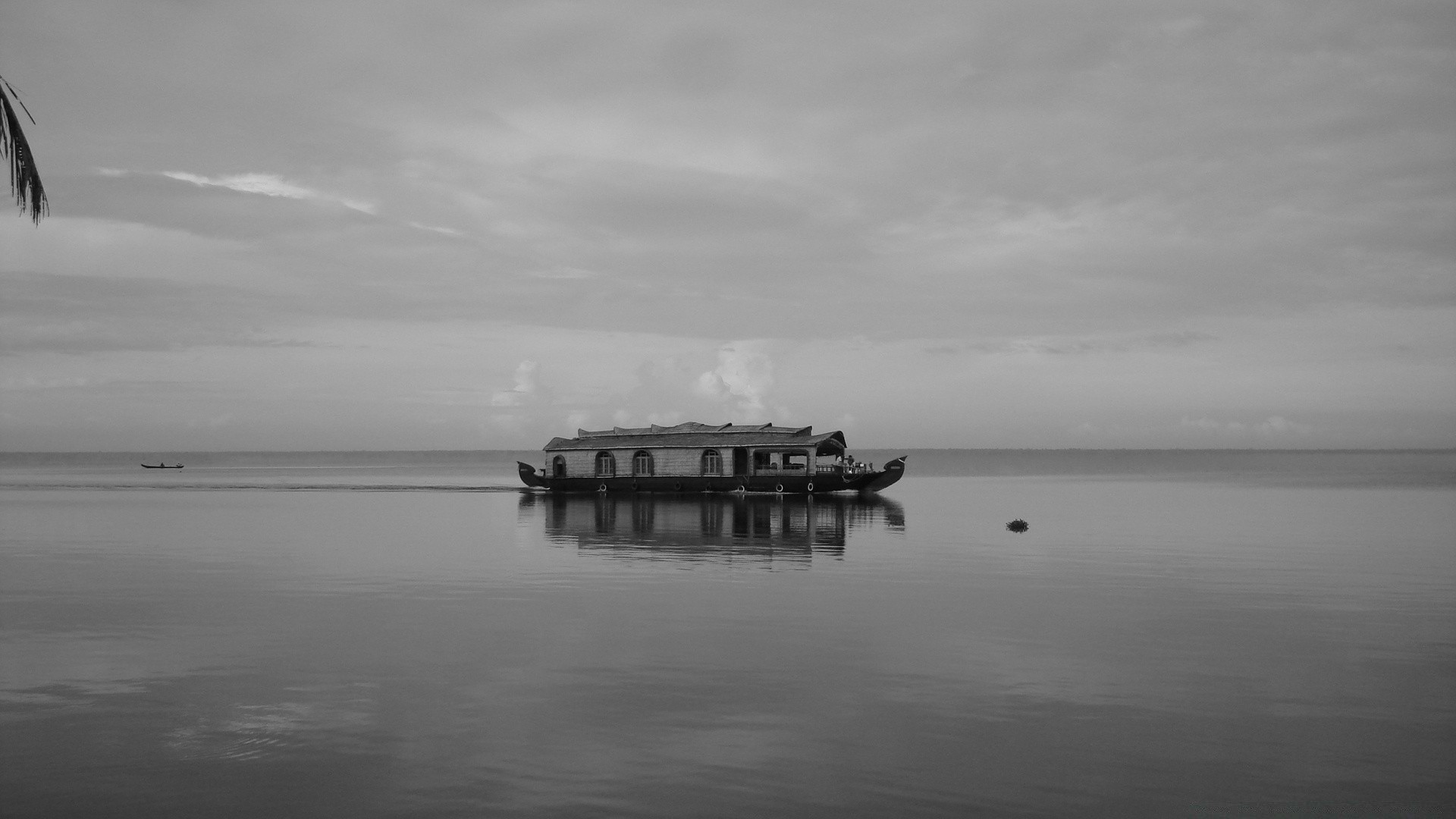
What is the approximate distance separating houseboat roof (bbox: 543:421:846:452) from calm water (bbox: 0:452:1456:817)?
33198 mm

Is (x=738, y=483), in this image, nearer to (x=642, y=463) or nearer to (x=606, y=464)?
(x=642, y=463)

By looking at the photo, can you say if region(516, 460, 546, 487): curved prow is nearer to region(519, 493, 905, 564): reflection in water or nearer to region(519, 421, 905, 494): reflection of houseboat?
region(519, 421, 905, 494): reflection of houseboat

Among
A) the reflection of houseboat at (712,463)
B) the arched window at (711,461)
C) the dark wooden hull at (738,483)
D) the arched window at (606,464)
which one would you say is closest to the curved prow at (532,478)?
the reflection of houseboat at (712,463)

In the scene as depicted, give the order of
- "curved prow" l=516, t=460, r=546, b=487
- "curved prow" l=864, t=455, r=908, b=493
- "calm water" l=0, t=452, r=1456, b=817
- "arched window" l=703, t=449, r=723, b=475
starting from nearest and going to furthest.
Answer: "calm water" l=0, t=452, r=1456, b=817 → "arched window" l=703, t=449, r=723, b=475 → "curved prow" l=864, t=455, r=908, b=493 → "curved prow" l=516, t=460, r=546, b=487

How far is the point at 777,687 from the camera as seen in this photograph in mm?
15797

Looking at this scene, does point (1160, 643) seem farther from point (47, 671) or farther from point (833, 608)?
point (47, 671)

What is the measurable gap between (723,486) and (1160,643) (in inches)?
1989

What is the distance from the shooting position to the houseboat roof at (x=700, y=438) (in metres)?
70.4

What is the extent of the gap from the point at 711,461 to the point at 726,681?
54580 millimetres

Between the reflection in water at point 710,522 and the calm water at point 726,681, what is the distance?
706 millimetres

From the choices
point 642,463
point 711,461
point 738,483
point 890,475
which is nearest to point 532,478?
point 642,463

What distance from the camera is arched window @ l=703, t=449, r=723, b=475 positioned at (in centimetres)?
7062

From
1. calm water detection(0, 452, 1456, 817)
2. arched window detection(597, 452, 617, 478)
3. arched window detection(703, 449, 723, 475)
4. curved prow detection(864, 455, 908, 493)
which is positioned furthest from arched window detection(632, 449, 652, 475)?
calm water detection(0, 452, 1456, 817)

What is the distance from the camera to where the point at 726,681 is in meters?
16.2
